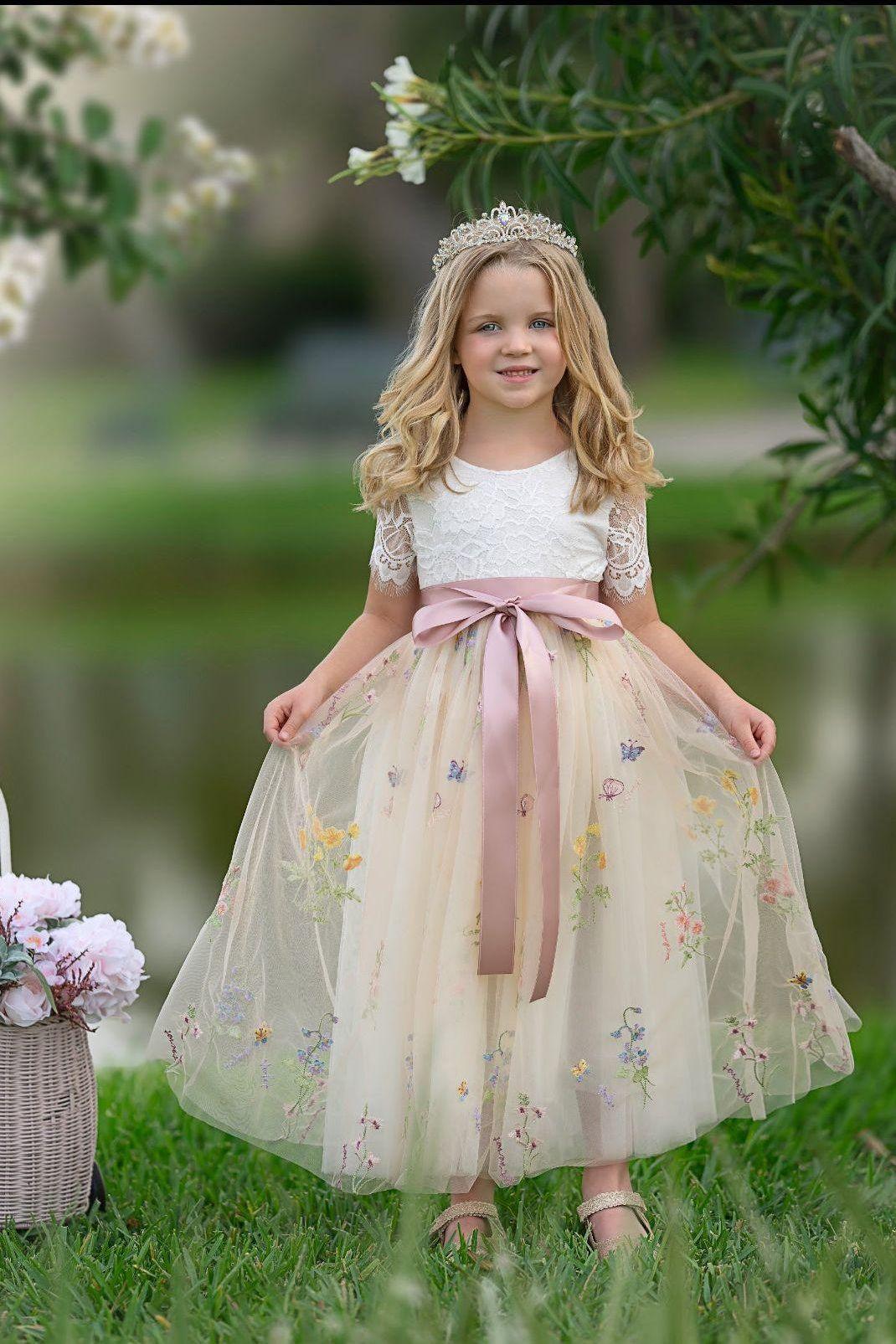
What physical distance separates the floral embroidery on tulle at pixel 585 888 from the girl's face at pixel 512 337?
1.68ft

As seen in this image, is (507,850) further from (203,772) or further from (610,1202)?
(203,772)

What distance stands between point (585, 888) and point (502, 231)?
765mm

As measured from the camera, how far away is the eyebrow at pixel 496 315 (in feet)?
5.98

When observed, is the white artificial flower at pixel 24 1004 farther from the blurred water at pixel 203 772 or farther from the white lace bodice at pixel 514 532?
the blurred water at pixel 203 772

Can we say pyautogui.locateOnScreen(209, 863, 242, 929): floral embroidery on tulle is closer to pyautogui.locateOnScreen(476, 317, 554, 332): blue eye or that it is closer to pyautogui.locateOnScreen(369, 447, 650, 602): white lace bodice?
pyautogui.locateOnScreen(369, 447, 650, 602): white lace bodice

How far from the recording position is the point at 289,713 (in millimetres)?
1883

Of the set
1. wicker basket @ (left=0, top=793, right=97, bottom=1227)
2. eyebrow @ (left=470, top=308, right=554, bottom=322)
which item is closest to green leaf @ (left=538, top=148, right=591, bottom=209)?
eyebrow @ (left=470, top=308, right=554, bottom=322)

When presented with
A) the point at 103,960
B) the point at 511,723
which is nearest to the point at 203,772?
the point at 103,960

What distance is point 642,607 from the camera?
189 cm

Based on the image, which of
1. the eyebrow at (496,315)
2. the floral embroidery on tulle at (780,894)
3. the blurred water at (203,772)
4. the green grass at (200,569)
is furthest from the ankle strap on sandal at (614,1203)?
the green grass at (200,569)

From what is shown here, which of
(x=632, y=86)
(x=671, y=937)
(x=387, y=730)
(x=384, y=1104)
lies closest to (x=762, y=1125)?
(x=671, y=937)

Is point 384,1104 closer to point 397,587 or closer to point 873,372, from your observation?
point 397,587

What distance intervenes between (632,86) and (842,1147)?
1503 mm

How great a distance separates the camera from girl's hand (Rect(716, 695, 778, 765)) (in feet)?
5.97
